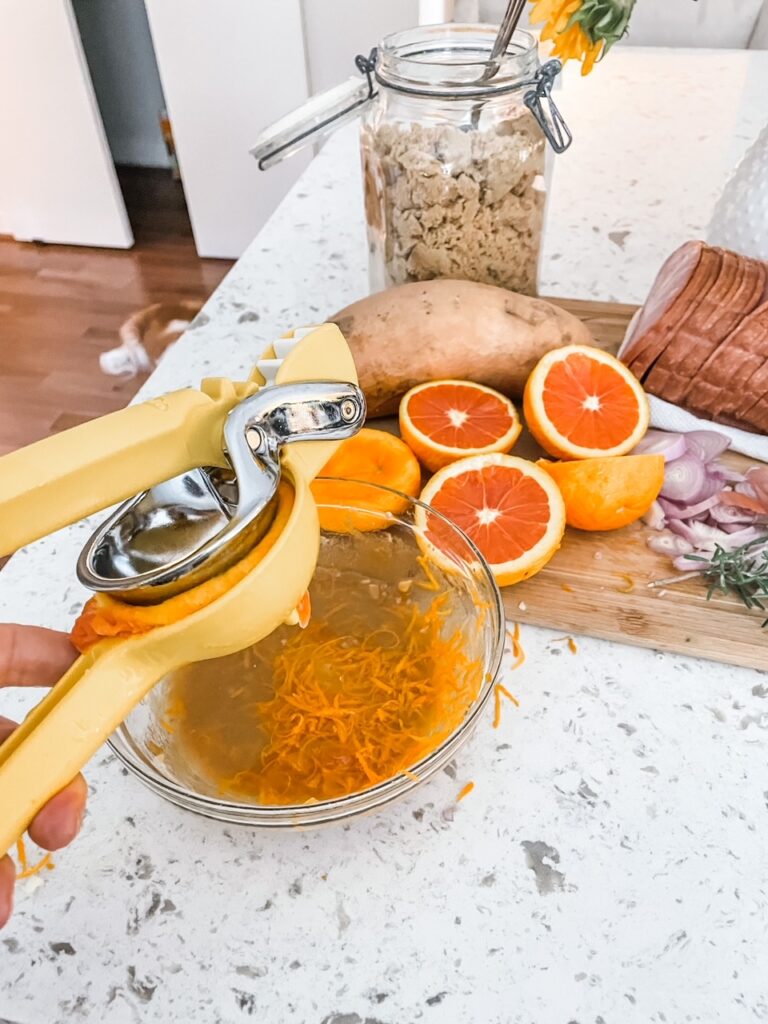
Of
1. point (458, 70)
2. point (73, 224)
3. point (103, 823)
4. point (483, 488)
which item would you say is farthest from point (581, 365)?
point (73, 224)

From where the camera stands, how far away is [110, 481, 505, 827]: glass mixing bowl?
0.50 m

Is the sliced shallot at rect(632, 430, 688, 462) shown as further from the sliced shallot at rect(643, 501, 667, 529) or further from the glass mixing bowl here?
the glass mixing bowl

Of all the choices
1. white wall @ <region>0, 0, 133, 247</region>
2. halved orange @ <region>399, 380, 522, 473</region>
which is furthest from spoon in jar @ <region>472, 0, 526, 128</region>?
white wall @ <region>0, 0, 133, 247</region>

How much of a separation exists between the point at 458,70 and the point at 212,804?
0.77 meters

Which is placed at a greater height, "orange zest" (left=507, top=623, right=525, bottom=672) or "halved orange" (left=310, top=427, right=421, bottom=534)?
"halved orange" (left=310, top=427, right=421, bottom=534)

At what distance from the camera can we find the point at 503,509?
75 cm

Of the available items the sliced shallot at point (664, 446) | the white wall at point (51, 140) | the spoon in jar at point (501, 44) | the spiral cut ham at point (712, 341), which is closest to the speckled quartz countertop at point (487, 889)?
the sliced shallot at point (664, 446)

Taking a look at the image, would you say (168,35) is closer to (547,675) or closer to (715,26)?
(715,26)

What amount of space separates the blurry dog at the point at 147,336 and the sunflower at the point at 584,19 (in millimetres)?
1705

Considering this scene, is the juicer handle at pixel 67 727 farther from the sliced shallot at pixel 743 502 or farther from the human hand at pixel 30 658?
the sliced shallot at pixel 743 502

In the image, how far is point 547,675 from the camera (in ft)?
2.27

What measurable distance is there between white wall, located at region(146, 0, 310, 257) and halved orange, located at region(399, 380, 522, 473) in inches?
75.5

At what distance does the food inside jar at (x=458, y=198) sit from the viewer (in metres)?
0.85

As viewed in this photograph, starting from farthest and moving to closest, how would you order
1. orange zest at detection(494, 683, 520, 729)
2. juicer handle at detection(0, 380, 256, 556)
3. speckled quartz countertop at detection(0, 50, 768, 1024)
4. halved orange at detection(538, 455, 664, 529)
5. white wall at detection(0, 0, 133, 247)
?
1. white wall at detection(0, 0, 133, 247)
2. halved orange at detection(538, 455, 664, 529)
3. orange zest at detection(494, 683, 520, 729)
4. speckled quartz countertop at detection(0, 50, 768, 1024)
5. juicer handle at detection(0, 380, 256, 556)
